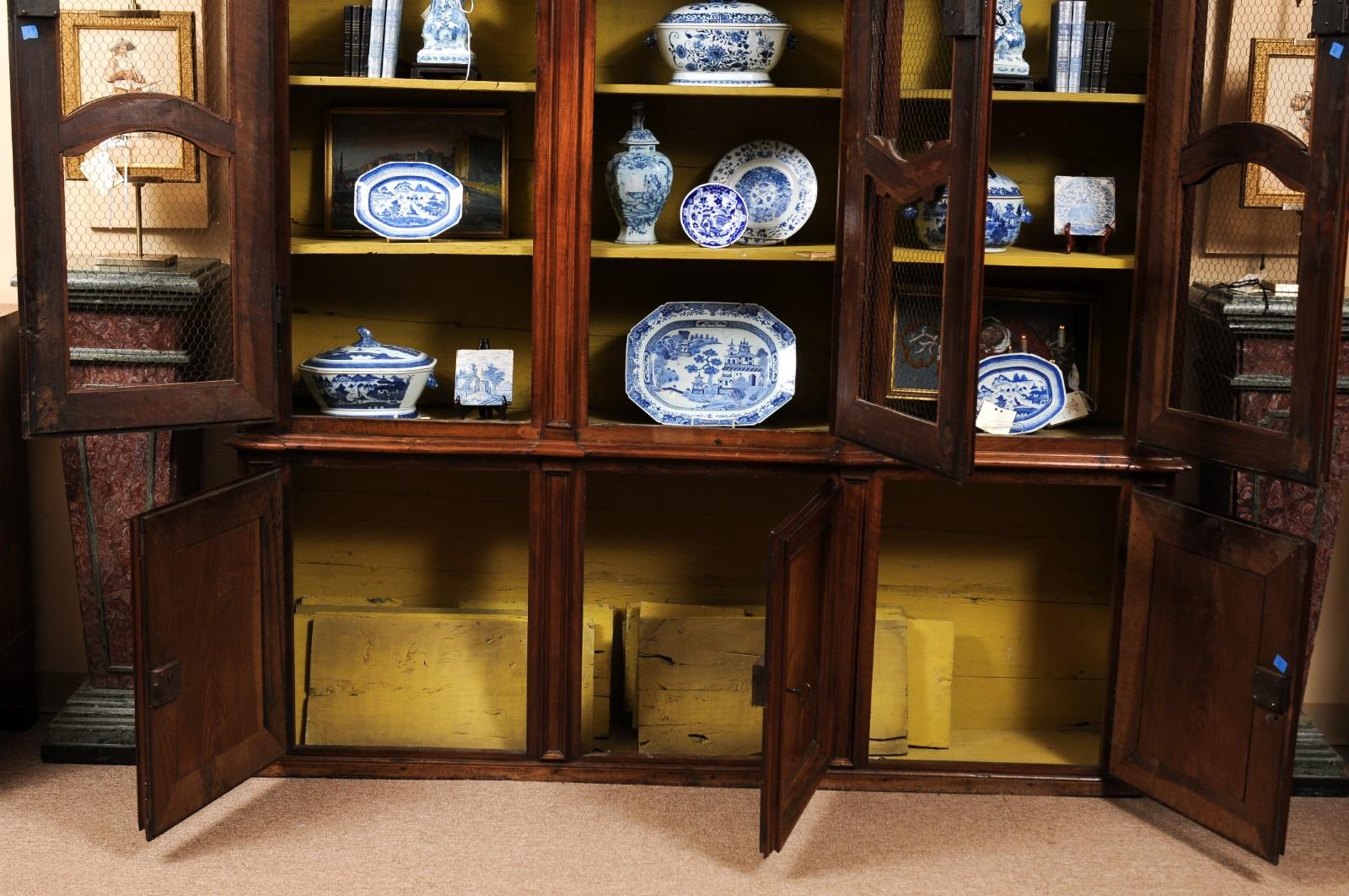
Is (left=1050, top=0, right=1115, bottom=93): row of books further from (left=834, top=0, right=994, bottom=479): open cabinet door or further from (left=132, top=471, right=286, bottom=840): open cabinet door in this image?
(left=132, top=471, right=286, bottom=840): open cabinet door

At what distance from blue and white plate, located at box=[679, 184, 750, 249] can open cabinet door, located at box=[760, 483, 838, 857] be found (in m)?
0.56

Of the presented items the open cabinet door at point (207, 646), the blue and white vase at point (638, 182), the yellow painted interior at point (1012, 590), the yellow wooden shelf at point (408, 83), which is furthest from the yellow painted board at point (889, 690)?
the yellow wooden shelf at point (408, 83)

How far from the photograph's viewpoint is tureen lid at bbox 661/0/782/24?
2.94m

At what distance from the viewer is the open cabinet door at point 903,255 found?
242cm

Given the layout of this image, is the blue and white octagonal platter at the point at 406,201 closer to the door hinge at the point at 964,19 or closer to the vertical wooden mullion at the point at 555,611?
the vertical wooden mullion at the point at 555,611

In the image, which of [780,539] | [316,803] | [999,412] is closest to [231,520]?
[316,803]

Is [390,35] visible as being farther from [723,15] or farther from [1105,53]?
[1105,53]

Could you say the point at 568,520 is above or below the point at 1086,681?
above

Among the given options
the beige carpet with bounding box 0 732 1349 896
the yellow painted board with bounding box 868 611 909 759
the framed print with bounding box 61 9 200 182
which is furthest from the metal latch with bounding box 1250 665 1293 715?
the framed print with bounding box 61 9 200 182

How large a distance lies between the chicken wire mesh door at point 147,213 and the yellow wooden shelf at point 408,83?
0.42ft

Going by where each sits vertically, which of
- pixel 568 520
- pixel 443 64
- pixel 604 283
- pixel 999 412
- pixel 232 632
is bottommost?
pixel 232 632

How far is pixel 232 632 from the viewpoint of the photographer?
276cm

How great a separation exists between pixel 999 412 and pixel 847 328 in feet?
1.35

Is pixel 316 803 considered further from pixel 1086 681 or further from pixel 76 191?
pixel 1086 681
